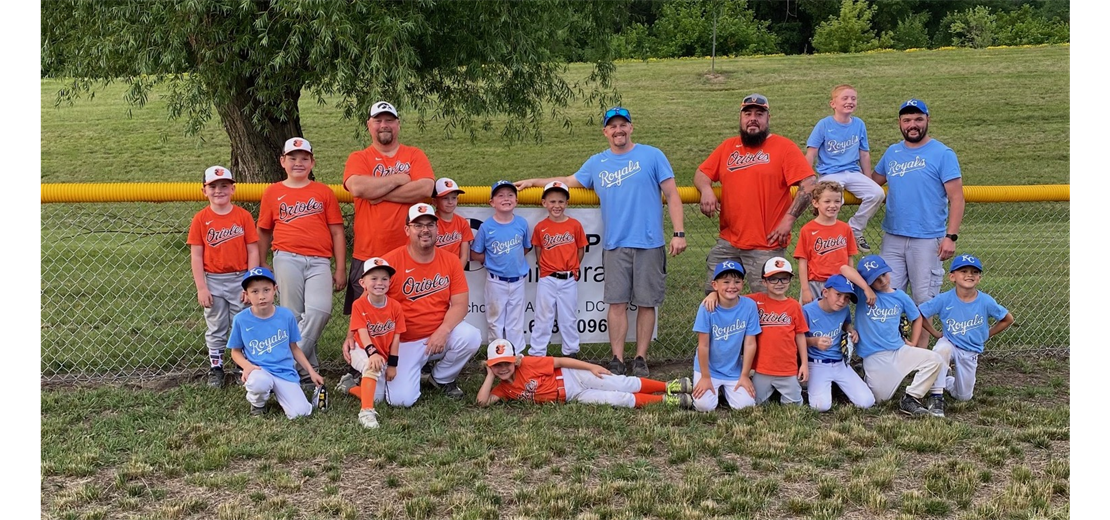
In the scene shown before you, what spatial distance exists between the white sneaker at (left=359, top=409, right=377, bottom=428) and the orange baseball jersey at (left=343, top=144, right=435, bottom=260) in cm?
121

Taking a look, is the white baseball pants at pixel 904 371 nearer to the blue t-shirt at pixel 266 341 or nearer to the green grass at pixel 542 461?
the green grass at pixel 542 461

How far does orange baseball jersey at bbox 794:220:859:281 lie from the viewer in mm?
6047

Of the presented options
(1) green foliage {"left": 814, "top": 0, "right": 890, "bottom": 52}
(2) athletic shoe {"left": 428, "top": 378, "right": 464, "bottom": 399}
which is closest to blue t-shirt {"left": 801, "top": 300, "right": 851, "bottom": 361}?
(2) athletic shoe {"left": 428, "top": 378, "right": 464, "bottom": 399}

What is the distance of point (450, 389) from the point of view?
6086 millimetres

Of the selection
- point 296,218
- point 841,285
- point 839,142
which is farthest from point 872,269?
point 296,218

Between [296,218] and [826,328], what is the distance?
374 centimetres

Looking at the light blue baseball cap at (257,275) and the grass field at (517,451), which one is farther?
the light blue baseball cap at (257,275)

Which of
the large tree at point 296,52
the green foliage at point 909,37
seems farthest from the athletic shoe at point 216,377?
the green foliage at point 909,37

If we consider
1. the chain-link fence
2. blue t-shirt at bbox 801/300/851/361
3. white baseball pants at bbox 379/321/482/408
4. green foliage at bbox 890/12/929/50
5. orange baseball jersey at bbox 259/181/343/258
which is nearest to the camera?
white baseball pants at bbox 379/321/482/408

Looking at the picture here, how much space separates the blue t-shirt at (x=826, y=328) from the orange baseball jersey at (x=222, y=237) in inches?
153

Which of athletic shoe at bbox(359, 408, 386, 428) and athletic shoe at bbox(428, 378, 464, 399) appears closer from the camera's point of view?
athletic shoe at bbox(359, 408, 386, 428)

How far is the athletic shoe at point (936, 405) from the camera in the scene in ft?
18.2

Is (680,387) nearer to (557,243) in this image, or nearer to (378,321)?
(557,243)

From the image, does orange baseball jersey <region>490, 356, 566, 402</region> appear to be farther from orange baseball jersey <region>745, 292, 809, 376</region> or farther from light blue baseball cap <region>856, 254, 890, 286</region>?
light blue baseball cap <region>856, 254, 890, 286</region>
